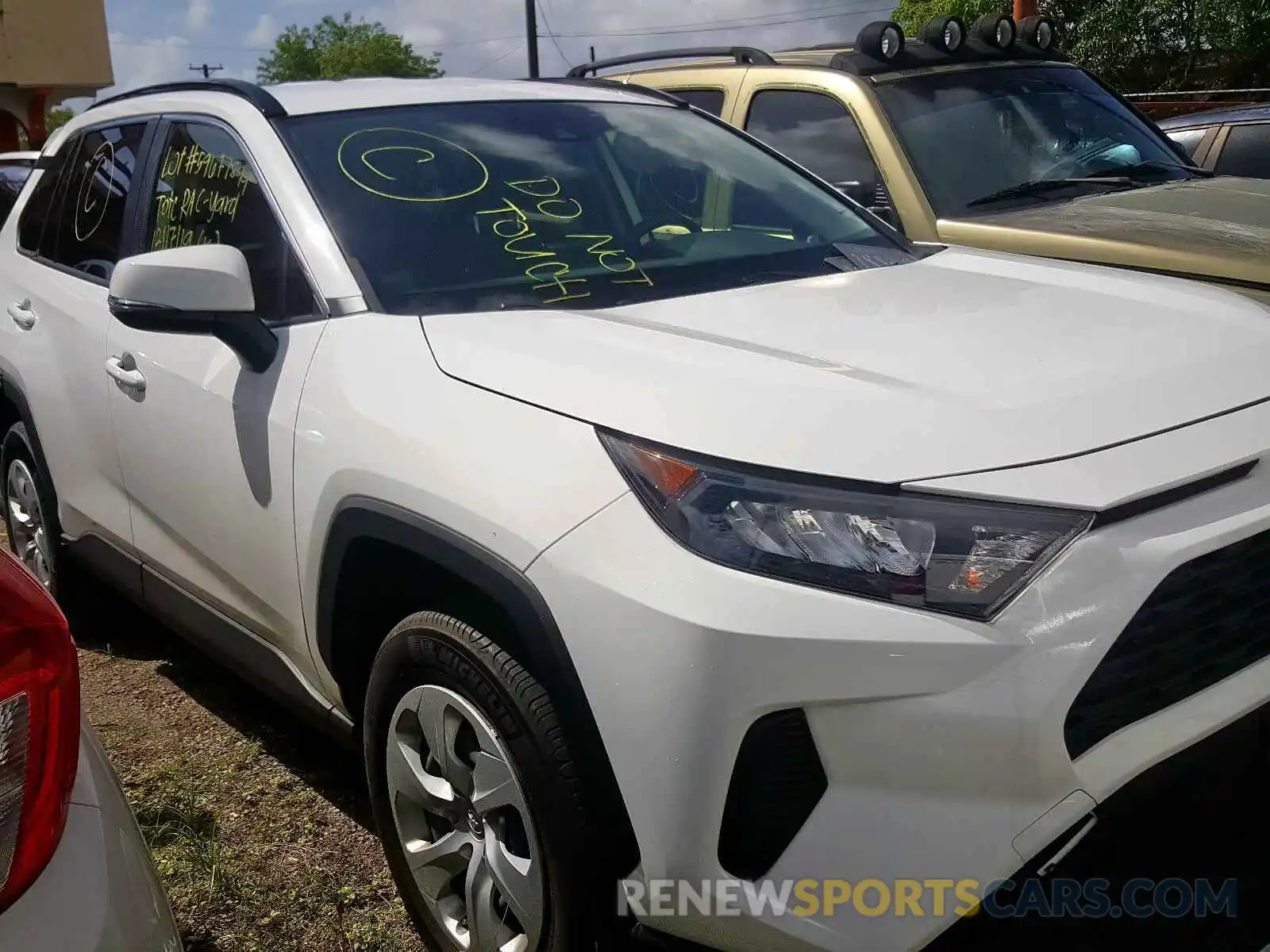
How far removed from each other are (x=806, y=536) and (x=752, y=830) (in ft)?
1.36

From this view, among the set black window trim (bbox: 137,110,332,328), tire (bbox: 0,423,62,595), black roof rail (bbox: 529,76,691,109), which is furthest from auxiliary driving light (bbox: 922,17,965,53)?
tire (bbox: 0,423,62,595)

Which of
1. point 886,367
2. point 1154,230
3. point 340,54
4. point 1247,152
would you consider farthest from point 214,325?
point 340,54

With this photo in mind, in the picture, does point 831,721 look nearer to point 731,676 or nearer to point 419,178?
point 731,676

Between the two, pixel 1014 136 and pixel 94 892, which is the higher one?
pixel 1014 136

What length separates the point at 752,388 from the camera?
6.34 ft

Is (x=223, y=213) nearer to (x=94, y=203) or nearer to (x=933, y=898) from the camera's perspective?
(x=94, y=203)

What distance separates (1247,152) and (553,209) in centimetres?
543

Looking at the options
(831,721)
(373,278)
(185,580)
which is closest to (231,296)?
(373,278)

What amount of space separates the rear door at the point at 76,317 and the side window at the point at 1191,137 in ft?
19.0

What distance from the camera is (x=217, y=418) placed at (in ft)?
8.91

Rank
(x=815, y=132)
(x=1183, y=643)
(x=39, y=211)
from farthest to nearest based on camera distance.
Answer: (x=815, y=132) < (x=39, y=211) < (x=1183, y=643)

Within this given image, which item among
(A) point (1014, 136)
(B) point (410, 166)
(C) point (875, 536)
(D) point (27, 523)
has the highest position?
(B) point (410, 166)

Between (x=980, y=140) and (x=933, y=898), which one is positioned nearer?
(x=933, y=898)

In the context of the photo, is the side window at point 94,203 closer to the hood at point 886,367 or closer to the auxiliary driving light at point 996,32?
the hood at point 886,367
